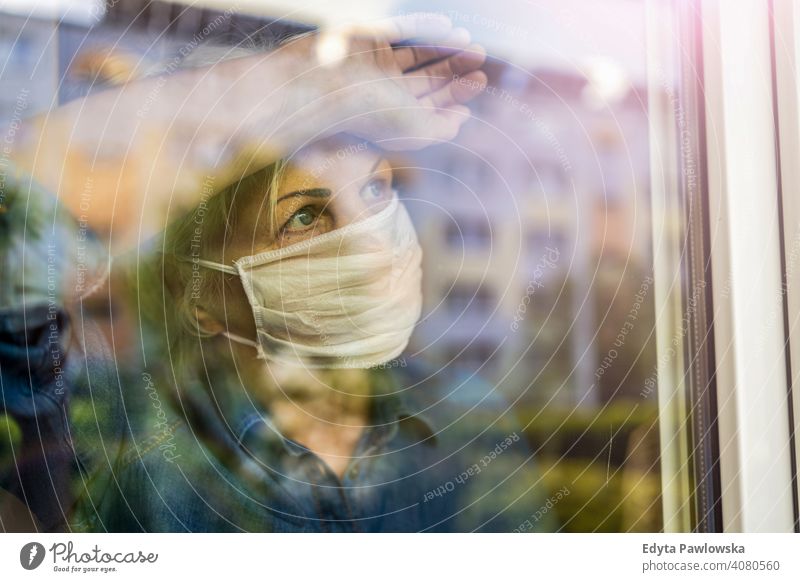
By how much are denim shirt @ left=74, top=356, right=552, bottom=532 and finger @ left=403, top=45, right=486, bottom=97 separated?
0.85 ft

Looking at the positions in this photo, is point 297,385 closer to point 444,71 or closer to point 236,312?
point 236,312

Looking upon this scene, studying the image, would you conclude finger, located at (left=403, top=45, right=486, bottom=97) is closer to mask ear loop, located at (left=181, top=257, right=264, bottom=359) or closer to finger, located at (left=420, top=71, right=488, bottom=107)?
finger, located at (left=420, top=71, right=488, bottom=107)

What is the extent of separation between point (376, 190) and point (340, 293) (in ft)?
0.33

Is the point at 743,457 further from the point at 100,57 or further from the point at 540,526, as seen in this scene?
the point at 100,57

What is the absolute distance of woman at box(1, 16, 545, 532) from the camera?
2.10 ft

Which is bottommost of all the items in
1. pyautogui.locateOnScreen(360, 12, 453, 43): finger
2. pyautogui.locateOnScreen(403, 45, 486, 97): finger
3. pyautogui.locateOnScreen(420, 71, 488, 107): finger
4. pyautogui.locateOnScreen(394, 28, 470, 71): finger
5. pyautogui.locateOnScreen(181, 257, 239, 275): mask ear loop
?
pyautogui.locateOnScreen(181, 257, 239, 275): mask ear loop

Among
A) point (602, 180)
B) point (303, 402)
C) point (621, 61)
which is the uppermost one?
point (621, 61)

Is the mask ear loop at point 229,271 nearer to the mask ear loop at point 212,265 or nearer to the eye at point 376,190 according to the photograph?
the mask ear loop at point 212,265

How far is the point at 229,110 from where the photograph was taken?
65cm

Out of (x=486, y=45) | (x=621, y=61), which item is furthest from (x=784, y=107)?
(x=486, y=45)

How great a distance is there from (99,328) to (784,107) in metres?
0.66

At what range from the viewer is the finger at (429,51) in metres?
0.67

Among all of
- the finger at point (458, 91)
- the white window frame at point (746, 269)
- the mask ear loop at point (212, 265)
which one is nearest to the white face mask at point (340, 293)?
the mask ear loop at point (212, 265)

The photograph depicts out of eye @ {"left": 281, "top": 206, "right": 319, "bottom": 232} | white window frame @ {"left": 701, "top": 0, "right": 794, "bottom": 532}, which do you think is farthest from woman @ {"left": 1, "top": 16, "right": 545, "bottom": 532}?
white window frame @ {"left": 701, "top": 0, "right": 794, "bottom": 532}
